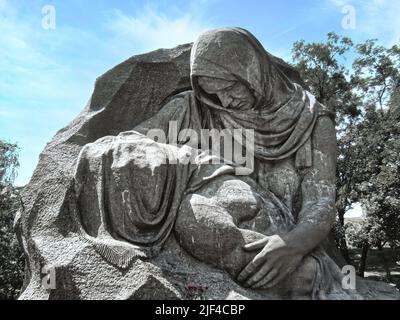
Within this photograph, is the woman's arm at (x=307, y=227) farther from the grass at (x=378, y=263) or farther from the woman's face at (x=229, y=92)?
the grass at (x=378, y=263)

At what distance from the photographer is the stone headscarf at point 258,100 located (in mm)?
4457

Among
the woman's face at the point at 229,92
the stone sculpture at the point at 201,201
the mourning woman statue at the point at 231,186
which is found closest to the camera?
the stone sculpture at the point at 201,201

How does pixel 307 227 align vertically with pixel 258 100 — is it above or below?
below

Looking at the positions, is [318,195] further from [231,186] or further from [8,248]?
[8,248]

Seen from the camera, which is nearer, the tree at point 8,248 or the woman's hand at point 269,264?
the woman's hand at point 269,264

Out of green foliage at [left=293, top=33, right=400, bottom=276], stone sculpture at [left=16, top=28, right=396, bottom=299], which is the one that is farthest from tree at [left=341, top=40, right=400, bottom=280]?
stone sculpture at [left=16, top=28, right=396, bottom=299]

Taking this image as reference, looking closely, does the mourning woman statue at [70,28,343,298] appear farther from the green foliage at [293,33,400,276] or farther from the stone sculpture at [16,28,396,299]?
the green foliage at [293,33,400,276]

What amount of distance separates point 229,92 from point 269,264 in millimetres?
1817

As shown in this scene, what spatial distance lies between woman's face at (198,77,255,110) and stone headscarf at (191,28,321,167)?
49 millimetres

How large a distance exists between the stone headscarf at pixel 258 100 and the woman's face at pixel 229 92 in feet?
0.16

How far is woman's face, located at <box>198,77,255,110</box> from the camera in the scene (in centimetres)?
458

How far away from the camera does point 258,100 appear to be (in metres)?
4.62

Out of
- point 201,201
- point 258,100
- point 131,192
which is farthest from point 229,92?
point 131,192

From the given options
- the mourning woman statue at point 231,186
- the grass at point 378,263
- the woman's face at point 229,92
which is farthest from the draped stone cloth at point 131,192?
the grass at point 378,263
